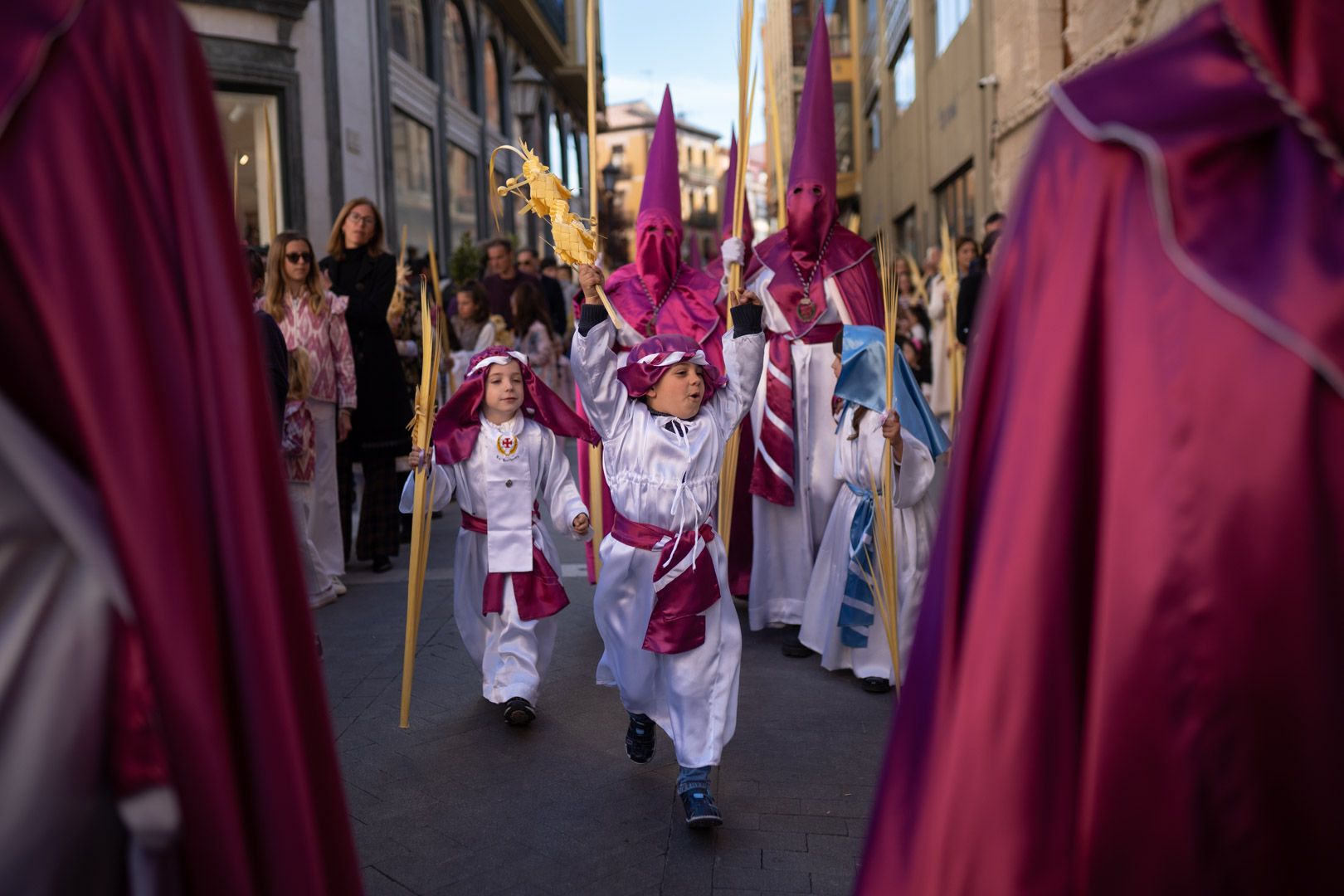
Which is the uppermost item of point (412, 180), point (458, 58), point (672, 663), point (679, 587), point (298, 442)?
point (458, 58)

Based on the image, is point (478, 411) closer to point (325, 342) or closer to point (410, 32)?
point (325, 342)

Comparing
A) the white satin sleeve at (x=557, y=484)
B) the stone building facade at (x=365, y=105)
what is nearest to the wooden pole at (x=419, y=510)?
the white satin sleeve at (x=557, y=484)

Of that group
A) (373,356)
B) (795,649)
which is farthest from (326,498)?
(795,649)

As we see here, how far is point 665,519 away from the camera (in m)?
3.81

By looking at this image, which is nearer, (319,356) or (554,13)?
(319,356)

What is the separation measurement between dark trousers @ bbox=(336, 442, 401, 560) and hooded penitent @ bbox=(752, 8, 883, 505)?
2.64 m

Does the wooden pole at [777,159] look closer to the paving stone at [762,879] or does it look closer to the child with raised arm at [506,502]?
the child with raised arm at [506,502]

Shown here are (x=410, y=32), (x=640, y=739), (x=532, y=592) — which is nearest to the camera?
(x=640, y=739)

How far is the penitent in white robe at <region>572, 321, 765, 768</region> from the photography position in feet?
12.2

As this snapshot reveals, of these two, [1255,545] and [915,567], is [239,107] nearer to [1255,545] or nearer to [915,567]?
[915,567]

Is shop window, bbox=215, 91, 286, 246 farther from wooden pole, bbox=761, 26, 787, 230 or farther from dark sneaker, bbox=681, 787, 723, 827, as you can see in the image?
dark sneaker, bbox=681, 787, 723, 827

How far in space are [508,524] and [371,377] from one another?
303cm

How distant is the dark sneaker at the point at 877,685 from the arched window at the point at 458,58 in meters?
18.0

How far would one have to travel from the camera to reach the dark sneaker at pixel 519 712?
437 centimetres
